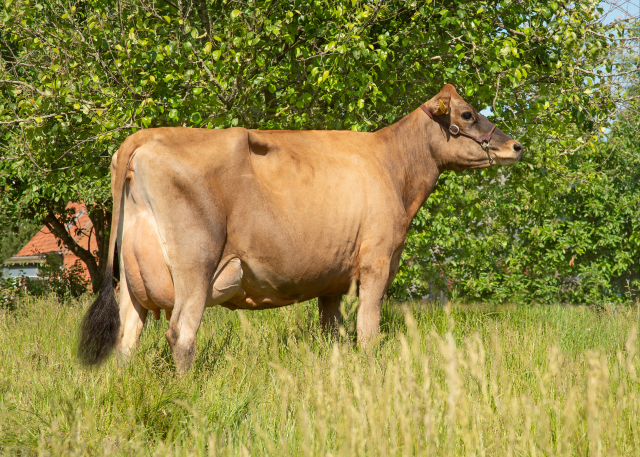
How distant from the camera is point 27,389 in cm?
309

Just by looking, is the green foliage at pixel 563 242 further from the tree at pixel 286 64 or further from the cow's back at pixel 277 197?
the cow's back at pixel 277 197

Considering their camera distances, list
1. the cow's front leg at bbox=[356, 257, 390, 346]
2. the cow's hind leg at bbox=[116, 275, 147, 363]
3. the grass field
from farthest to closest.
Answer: the cow's front leg at bbox=[356, 257, 390, 346], the cow's hind leg at bbox=[116, 275, 147, 363], the grass field

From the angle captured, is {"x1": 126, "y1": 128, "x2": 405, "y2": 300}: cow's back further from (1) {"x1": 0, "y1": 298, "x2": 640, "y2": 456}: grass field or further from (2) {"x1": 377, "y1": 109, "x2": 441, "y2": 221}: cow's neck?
(1) {"x1": 0, "y1": 298, "x2": 640, "y2": 456}: grass field

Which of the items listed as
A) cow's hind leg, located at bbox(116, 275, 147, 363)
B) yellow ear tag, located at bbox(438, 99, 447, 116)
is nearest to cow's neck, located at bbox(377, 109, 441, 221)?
yellow ear tag, located at bbox(438, 99, 447, 116)

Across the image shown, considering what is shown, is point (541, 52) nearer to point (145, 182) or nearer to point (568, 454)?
point (145, 182)

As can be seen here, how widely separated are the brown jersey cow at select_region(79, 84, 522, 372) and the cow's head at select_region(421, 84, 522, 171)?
90mm

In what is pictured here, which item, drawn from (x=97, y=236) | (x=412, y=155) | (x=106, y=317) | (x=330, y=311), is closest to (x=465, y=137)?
(x=412, y=155)

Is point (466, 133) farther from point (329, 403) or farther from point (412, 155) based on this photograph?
point (329, 403)

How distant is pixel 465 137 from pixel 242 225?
7.54 ft

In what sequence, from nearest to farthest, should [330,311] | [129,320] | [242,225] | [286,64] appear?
[242,225]
[129,320]
[330,311]
[286,64]

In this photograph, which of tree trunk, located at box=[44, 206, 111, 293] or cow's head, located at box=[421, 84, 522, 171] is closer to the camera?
cow's head, located at box=[421, 84, 522, 171]

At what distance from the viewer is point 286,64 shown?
5867mm

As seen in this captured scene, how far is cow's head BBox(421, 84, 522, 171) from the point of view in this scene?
476 cm

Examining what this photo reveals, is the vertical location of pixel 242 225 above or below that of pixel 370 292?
above
